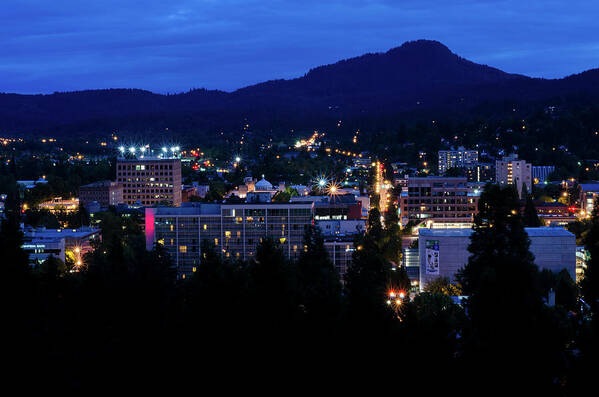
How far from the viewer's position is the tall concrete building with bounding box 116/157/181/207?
76375 millimetres

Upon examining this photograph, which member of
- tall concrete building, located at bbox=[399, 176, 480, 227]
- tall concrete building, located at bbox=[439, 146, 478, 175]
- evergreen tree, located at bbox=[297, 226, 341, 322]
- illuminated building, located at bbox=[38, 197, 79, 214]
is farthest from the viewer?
tall concrete building, located at bbox=[439, 146, 478, 175]

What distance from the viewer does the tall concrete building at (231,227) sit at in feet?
131

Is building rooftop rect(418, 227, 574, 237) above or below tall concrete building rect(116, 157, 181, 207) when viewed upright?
below

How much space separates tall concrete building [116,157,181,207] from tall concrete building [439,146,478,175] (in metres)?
36.9

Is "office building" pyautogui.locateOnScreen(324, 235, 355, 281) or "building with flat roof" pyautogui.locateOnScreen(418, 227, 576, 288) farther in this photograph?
"office building" pyautogui.locateOnScreen(324, 235, 355, 281)

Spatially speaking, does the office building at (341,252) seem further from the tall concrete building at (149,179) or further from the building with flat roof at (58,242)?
the tall concrete building at (149,179)

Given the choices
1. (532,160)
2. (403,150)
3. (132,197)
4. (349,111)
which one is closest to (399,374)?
(132,197)

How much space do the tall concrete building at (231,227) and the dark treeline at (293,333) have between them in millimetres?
19232

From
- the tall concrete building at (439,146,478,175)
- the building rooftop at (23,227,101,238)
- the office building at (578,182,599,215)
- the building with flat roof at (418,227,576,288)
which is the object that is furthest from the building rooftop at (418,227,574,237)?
the tall concrete building at (439,146,478,175)

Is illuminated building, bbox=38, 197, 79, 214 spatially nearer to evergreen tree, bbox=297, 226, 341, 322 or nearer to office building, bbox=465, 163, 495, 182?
evergreen tree, bbox=297, 226, 341, 322

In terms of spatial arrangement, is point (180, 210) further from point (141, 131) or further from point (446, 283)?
point (141, 131)

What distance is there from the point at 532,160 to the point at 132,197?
158 ft

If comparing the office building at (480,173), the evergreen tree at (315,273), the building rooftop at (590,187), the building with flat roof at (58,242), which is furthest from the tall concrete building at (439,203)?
the office building at (480,173)

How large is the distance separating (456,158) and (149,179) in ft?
134
